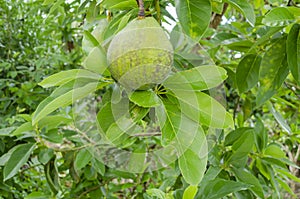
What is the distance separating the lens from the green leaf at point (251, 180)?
0.92 meters

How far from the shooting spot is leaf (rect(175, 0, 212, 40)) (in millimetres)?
528

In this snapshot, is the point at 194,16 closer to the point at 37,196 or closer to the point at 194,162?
the point at 194,162

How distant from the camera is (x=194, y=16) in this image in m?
0.53

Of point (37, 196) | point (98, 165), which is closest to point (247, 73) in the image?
point (98, 165)

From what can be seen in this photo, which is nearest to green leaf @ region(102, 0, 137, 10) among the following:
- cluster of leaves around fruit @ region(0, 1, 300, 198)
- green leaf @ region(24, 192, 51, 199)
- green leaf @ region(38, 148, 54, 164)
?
cluster of leaves around fruit @ region(0, 1, 300, 198)

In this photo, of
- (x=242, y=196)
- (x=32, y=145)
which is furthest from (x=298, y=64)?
(x=32, y=145)

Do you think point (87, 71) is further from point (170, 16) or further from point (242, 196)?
point (242, 196)

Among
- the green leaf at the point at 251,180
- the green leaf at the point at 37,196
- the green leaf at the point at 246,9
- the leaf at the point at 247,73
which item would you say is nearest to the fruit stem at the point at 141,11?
the green leaf at the point at 246,9

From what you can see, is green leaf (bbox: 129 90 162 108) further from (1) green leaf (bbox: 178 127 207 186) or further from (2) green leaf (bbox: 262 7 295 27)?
(2) green leaf (bbox: 262 7 295 27)

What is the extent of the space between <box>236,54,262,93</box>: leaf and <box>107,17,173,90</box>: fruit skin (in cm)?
47

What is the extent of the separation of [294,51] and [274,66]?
11 centimetres

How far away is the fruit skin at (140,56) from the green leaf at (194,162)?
4.0 inches

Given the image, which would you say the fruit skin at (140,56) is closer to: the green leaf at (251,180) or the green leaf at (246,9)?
the green leaf at (246,9)

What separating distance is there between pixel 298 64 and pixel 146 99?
0.40 meters
